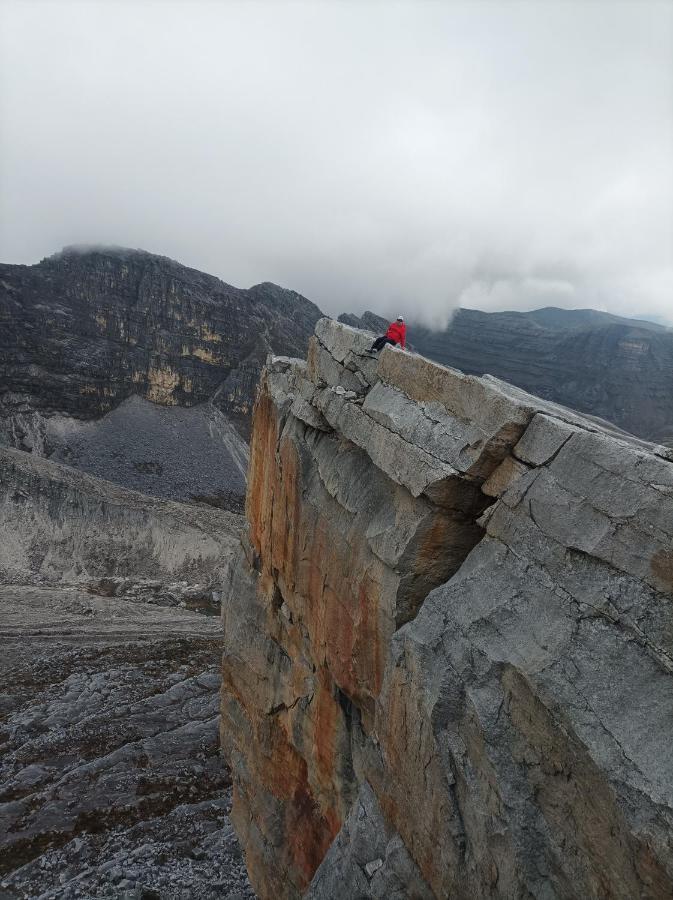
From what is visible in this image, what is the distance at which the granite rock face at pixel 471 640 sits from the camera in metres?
4.83

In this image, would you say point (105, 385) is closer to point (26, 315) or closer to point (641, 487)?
point (26, 315)

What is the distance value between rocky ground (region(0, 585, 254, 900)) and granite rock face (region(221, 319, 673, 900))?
5276mm

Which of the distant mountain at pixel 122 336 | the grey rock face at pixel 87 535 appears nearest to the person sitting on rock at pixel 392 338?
the grey rock face at pixel 87 535

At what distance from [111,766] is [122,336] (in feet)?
266

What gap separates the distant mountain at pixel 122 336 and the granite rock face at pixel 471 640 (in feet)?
253

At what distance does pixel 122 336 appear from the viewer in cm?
8875

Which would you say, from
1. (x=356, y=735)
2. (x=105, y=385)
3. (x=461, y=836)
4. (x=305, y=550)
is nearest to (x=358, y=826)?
(x=356, y=735)

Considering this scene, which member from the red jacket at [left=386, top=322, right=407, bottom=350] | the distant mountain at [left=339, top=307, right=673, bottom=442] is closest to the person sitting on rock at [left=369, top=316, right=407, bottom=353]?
the red jacket at [left=386, top=322, right=407, bottom=350]

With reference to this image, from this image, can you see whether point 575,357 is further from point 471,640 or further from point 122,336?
point 471,640

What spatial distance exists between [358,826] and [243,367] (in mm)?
89563

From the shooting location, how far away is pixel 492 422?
6750mm

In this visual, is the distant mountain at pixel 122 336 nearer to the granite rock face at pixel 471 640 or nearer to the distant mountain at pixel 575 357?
the distant mountain at pixel 575 357

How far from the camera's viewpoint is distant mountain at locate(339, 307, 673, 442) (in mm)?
113125

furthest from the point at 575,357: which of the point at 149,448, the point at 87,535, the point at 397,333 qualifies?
the point at 397,333
